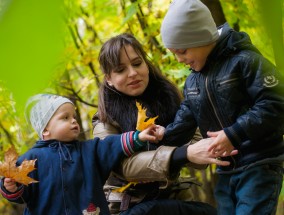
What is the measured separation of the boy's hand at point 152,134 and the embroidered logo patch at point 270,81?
1.78ft

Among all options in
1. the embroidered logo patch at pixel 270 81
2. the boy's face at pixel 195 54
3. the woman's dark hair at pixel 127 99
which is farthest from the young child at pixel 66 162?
the embroidered logo patch at pixel 270 81

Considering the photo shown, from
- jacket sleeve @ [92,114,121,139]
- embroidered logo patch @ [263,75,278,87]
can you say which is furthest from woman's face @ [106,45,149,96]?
embroidered logo patch @ [263,75,278,87]

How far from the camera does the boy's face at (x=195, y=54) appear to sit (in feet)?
4.95

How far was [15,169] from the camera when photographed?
64.3 inches

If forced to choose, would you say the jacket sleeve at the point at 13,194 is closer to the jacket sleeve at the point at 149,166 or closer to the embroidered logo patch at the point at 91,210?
the embroidered logo patch at the point at 91,210

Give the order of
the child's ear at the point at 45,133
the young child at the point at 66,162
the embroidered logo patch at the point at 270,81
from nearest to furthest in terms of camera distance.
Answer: the embroidered logo patch at the point at 270,81 → the young child at the point at 66,162 → the child's ear at the point at 45,133

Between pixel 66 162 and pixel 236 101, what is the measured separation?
834 millimetres

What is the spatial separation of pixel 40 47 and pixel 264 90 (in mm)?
1236

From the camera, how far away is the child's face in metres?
1.83

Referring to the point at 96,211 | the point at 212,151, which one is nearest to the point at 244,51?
the point at 212,151

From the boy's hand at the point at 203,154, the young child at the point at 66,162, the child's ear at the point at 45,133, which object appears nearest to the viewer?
the boy's hand at the point at 203,154

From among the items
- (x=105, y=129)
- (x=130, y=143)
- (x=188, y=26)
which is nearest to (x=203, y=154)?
(x=130, y=143)

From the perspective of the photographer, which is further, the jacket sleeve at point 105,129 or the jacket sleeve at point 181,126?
the jacket sleeve at point 105,129

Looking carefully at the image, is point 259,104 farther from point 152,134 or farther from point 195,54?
point 152,134
